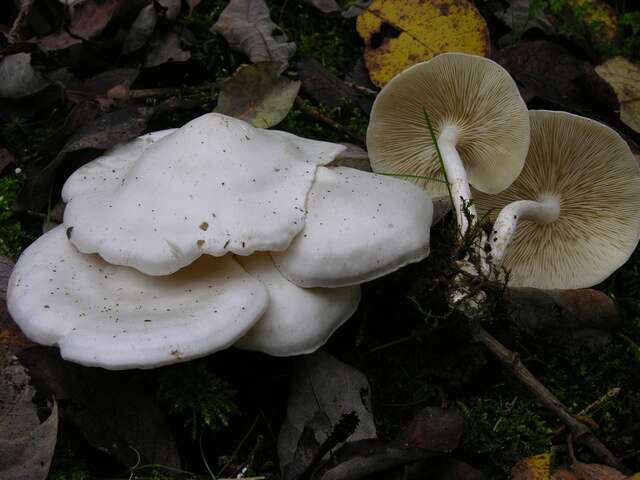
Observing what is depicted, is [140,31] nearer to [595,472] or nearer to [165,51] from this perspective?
[165,51]

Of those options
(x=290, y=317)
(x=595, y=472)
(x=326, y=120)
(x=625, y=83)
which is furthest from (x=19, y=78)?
(x=625, y=83)

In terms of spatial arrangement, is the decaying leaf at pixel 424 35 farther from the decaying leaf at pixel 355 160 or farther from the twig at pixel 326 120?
the decaying leaf at pixel 355 160

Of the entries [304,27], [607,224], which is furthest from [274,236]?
[304,27]

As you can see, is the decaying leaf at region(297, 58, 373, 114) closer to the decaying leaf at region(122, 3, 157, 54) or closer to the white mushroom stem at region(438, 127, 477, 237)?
the white mushroom stem at region(438, 127, 477, 237)

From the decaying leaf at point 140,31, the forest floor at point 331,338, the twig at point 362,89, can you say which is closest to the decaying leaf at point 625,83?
the forest floor at point 331,338

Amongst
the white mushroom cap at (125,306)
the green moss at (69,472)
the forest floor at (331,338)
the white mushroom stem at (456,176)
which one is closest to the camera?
the white mushroom cap at (125,306)

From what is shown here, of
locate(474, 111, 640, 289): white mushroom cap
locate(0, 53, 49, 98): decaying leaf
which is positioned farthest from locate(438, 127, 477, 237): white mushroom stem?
locate(0, 53, 49, 98): decaying leaf
